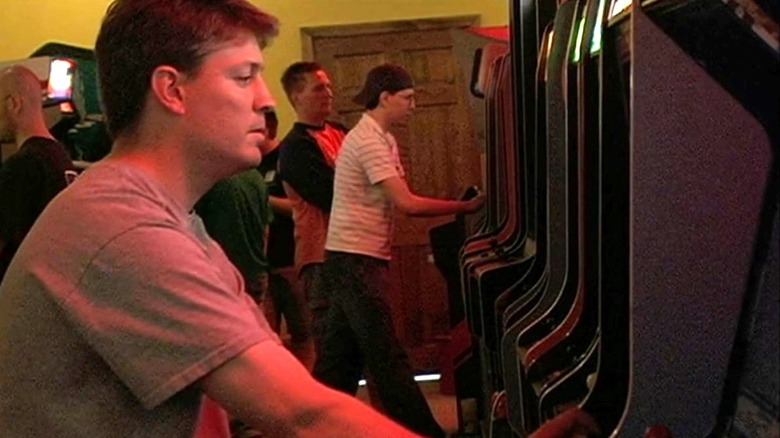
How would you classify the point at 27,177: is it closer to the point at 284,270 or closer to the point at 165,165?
the point at 284,270

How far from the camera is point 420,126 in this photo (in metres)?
7.02

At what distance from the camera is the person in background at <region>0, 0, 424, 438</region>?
4.67ft

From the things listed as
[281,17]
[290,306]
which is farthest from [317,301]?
[281,17]

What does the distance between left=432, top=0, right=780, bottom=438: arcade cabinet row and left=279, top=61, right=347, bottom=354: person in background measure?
2.71 meters

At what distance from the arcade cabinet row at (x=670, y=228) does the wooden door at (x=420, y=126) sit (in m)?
4.65

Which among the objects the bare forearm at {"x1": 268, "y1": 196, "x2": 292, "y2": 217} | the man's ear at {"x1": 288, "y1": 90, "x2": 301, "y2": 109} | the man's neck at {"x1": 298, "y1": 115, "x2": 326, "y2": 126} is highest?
the man's ear at {"x1": 288, "y1": 90, "x2": 301, "y2": 109}

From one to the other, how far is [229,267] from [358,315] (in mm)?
2922

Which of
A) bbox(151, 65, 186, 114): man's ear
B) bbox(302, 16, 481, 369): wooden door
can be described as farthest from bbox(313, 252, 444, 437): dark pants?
bbox(151, 65, 186, 114): man's ear

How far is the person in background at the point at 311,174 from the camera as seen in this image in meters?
4.93

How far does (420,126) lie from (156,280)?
5.63 metres

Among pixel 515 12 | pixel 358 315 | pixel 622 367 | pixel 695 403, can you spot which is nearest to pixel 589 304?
pixel 622 367

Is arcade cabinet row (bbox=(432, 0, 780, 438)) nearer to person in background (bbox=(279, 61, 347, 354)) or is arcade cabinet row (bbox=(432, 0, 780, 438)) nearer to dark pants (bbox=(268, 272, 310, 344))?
person in background (bbox=(279, 61, 347, 354))

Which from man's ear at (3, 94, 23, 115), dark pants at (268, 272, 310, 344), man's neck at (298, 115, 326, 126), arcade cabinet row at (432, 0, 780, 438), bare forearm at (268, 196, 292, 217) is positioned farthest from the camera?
bare forearm at (268, 196, 292, 217)

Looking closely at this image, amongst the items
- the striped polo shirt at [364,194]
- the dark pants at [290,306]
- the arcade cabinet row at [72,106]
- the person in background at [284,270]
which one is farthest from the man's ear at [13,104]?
the dark pants at [290,306]
